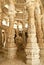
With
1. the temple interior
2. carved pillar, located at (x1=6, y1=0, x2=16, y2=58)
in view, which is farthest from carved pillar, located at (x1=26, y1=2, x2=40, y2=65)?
carved pillar, located at (x1=6, y1=0, x2=16, y2=58)

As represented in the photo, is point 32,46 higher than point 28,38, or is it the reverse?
point 28,38

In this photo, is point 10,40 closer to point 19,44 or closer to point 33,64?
point 33,64

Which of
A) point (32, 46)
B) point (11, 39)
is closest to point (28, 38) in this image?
point (32, 46)

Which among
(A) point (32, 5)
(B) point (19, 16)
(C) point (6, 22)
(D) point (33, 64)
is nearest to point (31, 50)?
(D) point (33, 64)

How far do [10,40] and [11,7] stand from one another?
87 centimetres

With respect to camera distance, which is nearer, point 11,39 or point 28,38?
point 28,38

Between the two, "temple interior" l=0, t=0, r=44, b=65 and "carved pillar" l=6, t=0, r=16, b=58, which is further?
"carved pillar" l=6, t=0, r=16, b=58

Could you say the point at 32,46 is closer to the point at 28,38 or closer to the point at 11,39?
the point at 28,38

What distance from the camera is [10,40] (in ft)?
12.9

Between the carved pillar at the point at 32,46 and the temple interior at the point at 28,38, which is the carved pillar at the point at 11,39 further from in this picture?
the carved pillar at the point at 32,46

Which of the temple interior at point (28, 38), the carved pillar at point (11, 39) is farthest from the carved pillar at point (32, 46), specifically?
the carved pillar at point (11, 39)

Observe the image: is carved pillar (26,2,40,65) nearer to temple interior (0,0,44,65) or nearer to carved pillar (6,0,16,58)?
temple interior (0,0,44,65)

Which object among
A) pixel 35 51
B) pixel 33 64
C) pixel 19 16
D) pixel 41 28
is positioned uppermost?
pixel 19 16

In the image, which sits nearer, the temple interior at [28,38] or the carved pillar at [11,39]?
the temple interior at [28,38]
